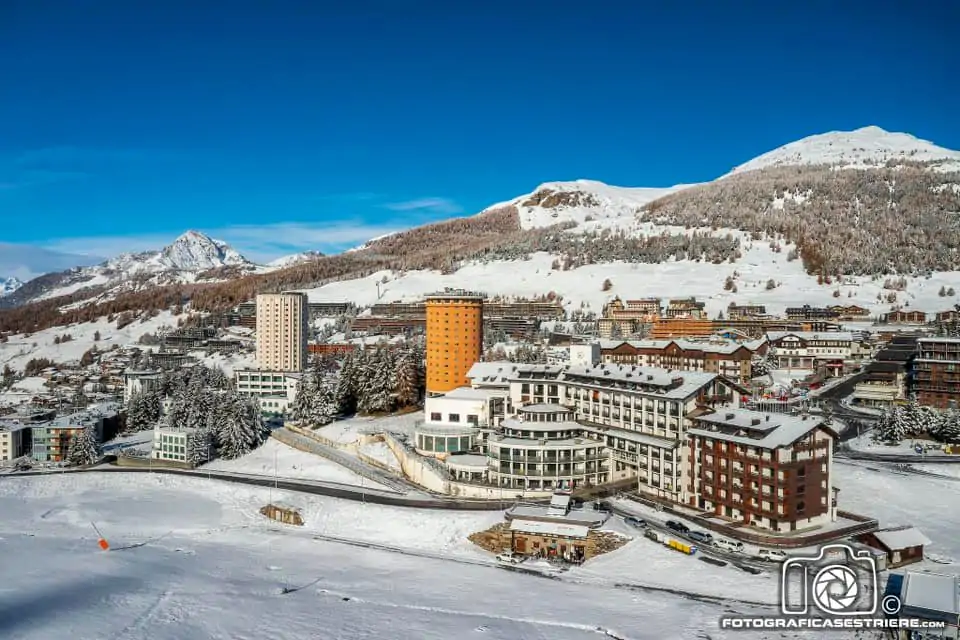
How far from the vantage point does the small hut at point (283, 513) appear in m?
63.5

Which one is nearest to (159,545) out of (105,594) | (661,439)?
Answer: (105,594)

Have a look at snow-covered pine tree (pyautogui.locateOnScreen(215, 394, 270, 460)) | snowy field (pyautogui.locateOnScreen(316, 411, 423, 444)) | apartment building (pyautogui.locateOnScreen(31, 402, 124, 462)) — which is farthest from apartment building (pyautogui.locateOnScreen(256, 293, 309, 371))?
snow-covered pine tree (pyautogui.locateOnScreen(215, 394, 270, 460))

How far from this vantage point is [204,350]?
196 metres

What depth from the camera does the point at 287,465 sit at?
269 feet

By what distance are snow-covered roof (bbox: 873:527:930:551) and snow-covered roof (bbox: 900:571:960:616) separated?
31.1ft

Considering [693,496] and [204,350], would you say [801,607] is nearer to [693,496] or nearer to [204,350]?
[693,496]

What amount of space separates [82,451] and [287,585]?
57051 mm

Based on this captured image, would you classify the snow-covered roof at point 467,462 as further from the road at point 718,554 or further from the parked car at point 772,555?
the parked car at point 772,555

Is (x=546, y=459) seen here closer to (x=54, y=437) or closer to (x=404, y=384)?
(x=404, y=384)

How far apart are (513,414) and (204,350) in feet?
456

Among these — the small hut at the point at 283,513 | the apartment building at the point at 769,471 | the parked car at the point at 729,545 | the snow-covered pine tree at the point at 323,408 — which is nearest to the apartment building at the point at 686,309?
the snow-covered pine tree at the point at 323,408

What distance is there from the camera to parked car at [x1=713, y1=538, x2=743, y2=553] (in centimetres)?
4941

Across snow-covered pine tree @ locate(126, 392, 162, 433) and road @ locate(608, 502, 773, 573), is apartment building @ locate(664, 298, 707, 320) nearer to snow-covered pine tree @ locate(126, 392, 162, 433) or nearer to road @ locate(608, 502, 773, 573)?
snow-covered pine tree @ locate(126, 392, 162, 433)

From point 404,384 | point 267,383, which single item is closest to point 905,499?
point 404,384
